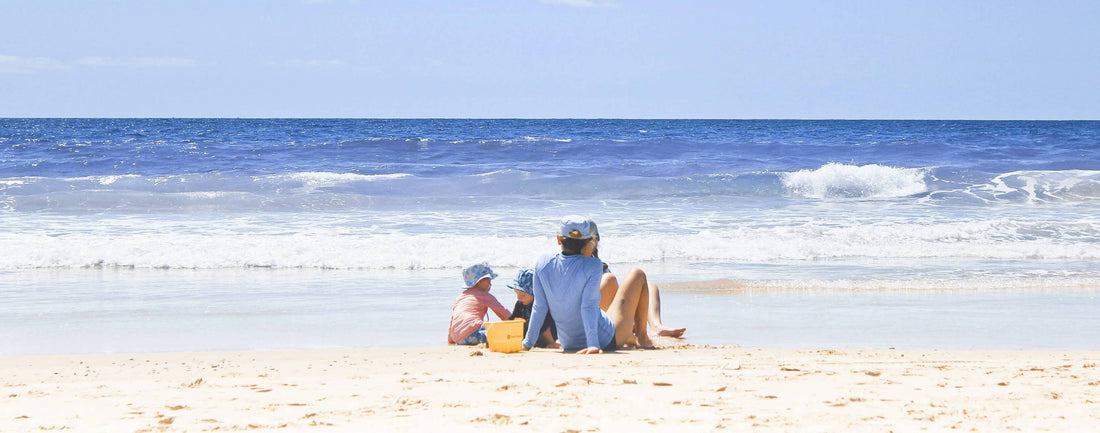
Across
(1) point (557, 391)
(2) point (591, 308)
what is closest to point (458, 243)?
(2) point (591, 308)

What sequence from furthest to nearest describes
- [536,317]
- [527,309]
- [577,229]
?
[527,309] < [536,317] < [577,229]

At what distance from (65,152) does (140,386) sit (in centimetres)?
2643

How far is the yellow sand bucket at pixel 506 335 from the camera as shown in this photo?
5.75m

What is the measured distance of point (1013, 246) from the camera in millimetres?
11141

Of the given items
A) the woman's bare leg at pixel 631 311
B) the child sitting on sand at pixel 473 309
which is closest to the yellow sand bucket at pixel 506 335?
the child sitting on sand at pixel 473 309

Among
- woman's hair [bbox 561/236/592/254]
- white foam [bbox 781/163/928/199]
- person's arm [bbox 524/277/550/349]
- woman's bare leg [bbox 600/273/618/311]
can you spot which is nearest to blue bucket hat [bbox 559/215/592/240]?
woman's hair [bbox 561/236/592/254]

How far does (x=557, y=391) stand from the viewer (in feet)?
14.1

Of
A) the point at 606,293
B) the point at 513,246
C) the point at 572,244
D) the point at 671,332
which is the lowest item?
the point at 513,246

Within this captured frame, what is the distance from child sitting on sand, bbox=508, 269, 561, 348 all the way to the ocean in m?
0.64

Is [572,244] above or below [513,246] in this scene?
above

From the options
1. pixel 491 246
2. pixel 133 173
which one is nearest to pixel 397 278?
pixel 491 246

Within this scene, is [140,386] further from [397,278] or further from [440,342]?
[397,278]

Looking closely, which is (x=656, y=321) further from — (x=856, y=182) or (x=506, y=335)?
(x=856, y=182)

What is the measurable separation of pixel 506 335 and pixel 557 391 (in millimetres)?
1494
